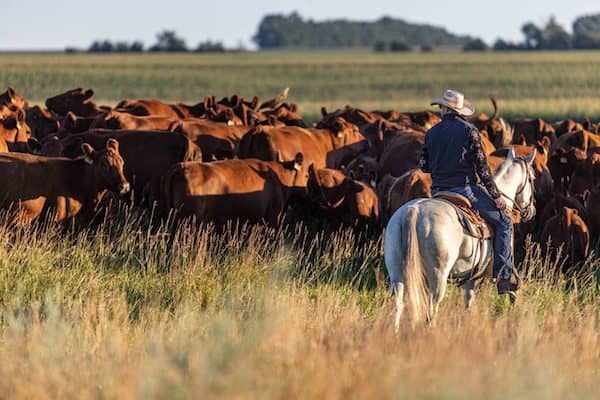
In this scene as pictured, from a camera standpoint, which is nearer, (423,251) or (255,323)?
(255,323)

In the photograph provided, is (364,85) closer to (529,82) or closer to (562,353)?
(529,82)

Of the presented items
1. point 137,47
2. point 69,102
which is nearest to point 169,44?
point 137,47

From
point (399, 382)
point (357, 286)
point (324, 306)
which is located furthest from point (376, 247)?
point (399, 382)

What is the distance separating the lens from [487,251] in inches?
421

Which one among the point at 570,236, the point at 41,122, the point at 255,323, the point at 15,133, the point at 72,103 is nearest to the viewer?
the point at 255,323

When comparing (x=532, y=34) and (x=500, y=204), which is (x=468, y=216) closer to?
(x=500, y=204)

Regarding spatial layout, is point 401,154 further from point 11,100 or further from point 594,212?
point 11,100

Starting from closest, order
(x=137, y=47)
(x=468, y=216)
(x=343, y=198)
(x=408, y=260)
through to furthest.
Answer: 1. (x=408, y=260)
2. (x=468, y=216)
3. (x=343, y=198)
4. (x=137, y=47)

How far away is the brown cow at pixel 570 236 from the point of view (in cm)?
1359

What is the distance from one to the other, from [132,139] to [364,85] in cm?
5590

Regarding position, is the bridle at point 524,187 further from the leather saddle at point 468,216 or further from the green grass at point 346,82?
the green grass at point 346,82

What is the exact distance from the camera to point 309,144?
17969 mm

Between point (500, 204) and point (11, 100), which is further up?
point (500, 204)

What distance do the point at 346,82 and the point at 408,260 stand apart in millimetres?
65148
